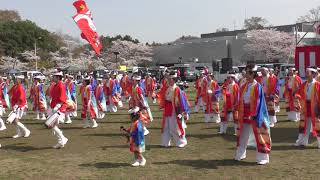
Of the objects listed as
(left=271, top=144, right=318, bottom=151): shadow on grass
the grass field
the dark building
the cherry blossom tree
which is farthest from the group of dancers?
the dark building

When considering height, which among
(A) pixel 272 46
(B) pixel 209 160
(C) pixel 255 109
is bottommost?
(B) pixel 209 160

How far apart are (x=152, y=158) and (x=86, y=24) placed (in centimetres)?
1237

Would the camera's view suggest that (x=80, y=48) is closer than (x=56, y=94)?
No

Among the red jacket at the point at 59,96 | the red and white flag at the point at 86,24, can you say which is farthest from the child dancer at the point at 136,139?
the red and white flag at the point at 86,24

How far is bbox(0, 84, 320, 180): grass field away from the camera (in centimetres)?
873

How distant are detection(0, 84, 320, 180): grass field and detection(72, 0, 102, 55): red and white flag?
7164 millimetres

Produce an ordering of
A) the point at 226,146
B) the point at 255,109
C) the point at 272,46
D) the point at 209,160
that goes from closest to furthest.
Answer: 1. the point at 255,109
2. the point at 209,160
3. the point at 226,146
4. the point at 272,46

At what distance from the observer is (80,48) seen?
91.2 m

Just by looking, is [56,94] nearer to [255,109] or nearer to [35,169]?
[35,169]

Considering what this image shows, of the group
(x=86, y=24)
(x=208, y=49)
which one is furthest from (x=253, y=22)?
(x=86, y=24)

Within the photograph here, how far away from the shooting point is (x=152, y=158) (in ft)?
33.6

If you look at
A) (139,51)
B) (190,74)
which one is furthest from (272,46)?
(139,51)

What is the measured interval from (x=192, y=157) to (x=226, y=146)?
5.40ft

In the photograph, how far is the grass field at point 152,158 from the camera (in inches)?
344
